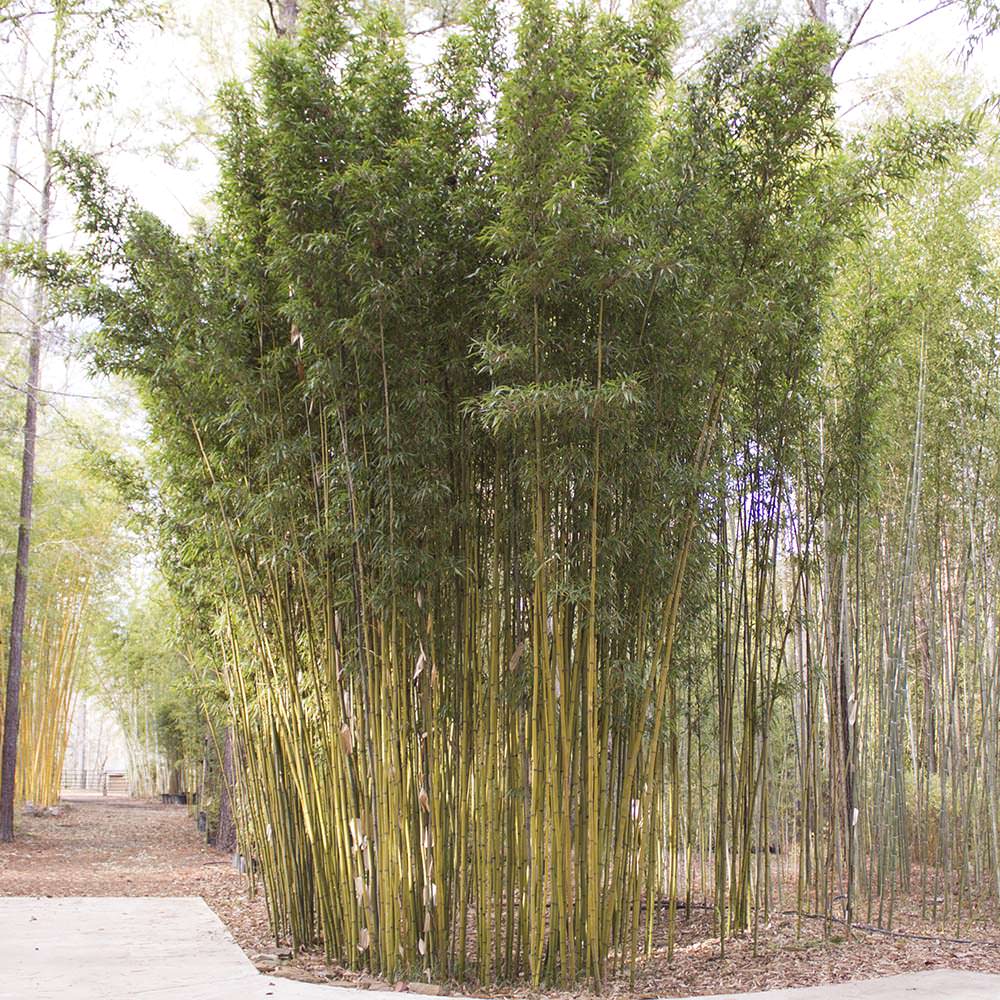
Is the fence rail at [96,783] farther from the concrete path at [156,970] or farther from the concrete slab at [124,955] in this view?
the concrete path at [156,970]

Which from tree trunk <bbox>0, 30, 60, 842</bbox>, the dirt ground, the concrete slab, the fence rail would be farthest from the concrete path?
the fence rail

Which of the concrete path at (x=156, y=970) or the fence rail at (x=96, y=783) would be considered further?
the fence rail at (x=96, y=783)

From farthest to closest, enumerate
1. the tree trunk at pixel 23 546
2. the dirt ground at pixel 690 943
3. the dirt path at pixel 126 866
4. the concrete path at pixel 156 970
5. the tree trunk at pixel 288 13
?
the tree trunk at pixel 23 546 < the tree trunk at pixel 288 13 < the dirt path at pixel 126 866 < the dirt ground at pixel 690 943 < the concrete path at pixel 156 970

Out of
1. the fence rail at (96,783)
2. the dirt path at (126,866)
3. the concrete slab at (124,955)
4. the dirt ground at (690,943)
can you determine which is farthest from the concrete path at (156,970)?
the fence rail at (96,783)

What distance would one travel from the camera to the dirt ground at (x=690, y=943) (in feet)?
13.3

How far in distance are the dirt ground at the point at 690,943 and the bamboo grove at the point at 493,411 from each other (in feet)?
0.56

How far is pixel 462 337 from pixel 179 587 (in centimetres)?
257

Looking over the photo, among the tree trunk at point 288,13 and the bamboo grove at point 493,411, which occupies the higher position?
the tree trunk at point 288,13

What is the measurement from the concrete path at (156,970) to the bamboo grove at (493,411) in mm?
481

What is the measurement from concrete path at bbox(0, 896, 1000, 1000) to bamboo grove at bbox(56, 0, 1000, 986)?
1.58 feet

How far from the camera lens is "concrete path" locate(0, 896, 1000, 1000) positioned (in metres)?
3.49

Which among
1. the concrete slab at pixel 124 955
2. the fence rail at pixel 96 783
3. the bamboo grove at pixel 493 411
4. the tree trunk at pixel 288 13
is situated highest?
the tree trunk at pixel 288 13

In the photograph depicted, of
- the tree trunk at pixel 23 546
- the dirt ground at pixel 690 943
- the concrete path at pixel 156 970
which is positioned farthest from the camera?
the tree trunk at pixel 23 546

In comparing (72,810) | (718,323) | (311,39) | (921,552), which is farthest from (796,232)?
(72,810)
